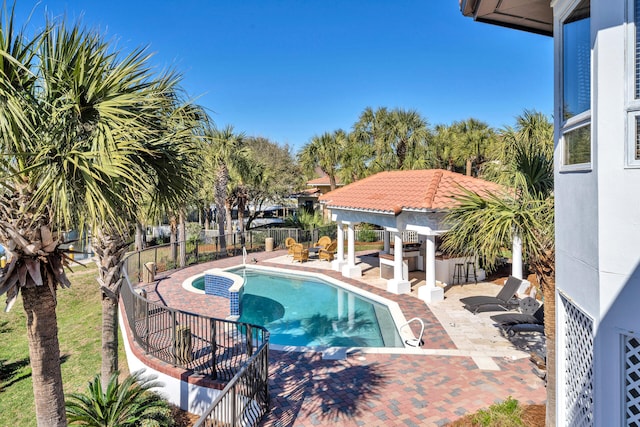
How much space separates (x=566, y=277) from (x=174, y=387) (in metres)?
7.38

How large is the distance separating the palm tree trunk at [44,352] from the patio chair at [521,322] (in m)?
10.2

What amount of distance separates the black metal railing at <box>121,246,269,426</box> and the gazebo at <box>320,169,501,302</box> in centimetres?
737

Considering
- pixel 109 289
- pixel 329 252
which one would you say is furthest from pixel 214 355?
pixel 329 252

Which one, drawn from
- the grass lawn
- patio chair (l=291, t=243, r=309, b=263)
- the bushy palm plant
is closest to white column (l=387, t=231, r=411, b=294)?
patio chair (l=291, t=243, r=309, b=263)

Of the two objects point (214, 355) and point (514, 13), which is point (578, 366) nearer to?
point (514, 13)

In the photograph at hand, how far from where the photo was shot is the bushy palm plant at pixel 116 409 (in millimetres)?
6489

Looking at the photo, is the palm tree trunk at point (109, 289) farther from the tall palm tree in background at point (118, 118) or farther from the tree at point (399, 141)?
the tree at point (399, 141)

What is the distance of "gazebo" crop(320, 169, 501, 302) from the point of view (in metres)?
14.5

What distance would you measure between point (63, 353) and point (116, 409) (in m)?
6.49

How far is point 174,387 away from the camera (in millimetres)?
7938

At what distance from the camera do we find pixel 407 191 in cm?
1661

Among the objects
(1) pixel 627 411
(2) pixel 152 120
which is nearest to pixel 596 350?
(1) pixel 627 411

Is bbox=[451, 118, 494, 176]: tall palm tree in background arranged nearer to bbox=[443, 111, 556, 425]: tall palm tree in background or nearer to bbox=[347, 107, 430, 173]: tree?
bbox=[347, 107, 430, 173]: tree

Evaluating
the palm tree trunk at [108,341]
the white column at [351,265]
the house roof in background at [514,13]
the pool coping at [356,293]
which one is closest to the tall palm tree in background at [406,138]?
the white column at [351,265]
